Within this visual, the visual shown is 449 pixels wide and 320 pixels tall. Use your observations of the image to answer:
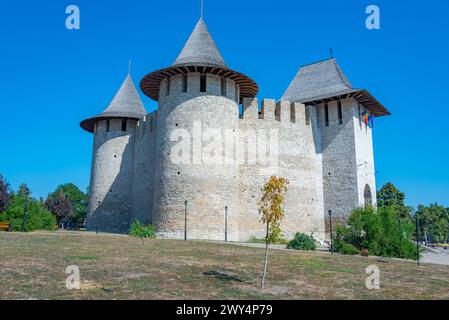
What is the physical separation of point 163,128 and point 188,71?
3.22 m

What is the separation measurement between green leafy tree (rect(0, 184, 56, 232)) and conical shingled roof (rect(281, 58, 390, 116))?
16691 mm

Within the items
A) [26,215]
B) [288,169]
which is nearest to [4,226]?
[26,215]

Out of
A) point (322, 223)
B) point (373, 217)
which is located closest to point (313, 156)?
point (322, 223)

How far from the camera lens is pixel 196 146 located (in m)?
18.8

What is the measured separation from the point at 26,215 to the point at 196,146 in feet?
30.1

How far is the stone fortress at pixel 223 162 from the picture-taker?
18594mm

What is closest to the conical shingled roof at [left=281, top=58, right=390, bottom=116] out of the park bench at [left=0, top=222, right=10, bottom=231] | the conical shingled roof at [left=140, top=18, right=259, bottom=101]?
the conical shingled roof at [left=140, top=18, right=259, bottom=101]

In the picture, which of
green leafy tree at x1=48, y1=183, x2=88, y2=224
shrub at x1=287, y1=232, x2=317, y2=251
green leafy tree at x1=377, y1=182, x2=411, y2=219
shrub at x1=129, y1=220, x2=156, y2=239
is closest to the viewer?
shrub at x1=287, y1=232, x2=317, y2=251

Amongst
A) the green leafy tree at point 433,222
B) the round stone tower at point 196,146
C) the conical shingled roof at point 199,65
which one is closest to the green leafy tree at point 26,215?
the round stone tower at point 196,146

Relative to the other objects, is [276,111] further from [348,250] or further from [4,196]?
[4,196]

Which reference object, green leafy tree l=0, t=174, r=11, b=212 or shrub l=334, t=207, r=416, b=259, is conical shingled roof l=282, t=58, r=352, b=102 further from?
green leafy tree l=0, t=174, r=11, b=212

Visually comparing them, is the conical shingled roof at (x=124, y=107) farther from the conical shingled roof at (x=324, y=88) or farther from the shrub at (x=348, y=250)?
the shrub at (x=348, y=250)

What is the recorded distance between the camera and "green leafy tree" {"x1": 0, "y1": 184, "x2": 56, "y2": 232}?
61.0 feet

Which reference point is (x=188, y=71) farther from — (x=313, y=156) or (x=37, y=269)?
(x=37, y=269)
